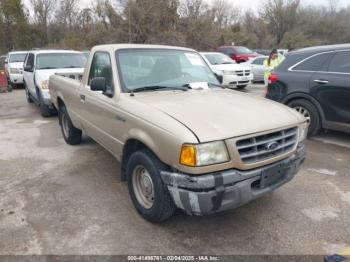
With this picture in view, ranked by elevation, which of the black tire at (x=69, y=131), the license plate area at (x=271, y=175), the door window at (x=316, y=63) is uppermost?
the door window at (x=316, y=63)

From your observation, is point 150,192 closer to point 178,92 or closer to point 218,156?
point 218,156

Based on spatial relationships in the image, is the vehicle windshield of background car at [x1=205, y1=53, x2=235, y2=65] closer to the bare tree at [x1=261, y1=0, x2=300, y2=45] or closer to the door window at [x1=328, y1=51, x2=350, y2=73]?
the door window at [x1=328, y1=51, x2=350, y2=73]

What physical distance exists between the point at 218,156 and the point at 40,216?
2.22m

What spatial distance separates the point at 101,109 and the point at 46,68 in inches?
220

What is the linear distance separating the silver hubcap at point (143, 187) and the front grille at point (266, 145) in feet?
3.35

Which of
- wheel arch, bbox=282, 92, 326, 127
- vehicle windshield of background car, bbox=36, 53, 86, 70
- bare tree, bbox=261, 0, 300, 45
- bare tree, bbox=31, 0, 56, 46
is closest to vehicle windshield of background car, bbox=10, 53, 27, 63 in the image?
vehicle windshield of background car, bbox=36, 53, 86, 70

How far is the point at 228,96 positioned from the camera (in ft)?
12.3

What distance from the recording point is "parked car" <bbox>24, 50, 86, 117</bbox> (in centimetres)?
817

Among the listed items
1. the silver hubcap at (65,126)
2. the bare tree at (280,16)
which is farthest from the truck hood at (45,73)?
the bare tree at (280,16)

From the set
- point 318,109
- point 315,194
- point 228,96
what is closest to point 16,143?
point 228,96

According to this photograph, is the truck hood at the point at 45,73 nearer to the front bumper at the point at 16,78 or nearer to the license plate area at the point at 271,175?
the license plate area at the point at 271,175

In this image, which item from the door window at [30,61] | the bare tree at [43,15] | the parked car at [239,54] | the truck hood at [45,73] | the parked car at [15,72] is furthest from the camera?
the bare tree at [43,15]

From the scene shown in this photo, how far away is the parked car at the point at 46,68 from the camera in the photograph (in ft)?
26.8

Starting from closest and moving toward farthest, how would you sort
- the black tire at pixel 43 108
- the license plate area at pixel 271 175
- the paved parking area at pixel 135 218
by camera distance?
the license plate area at pixel 271 175 < the paved parking area at pixel 135 218 < the black tire at pixel 43 108
